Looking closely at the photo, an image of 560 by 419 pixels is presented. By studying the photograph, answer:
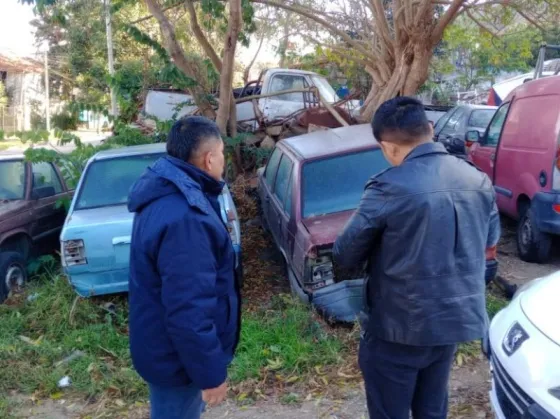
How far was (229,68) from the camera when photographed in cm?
888

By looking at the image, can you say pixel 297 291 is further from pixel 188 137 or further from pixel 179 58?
pixel 179 58

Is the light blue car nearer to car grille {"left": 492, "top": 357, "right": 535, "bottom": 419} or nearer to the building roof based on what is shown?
car grille {"left": 492, "top": 357, "right": 535, "bottom": 419}

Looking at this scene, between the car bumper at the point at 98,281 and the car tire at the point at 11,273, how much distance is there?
122 cm

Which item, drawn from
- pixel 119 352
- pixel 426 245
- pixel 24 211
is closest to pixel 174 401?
pixel 426 245

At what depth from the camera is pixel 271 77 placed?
12.8 meters

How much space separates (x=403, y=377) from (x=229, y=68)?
7.11 metres

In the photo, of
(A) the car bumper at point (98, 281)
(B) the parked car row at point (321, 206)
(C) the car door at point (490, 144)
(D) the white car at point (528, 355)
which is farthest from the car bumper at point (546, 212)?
(A) the car bumper at point (98, 281)

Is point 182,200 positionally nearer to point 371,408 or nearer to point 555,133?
point 371,408

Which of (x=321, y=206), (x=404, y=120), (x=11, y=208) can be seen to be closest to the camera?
(x=404, y=120)

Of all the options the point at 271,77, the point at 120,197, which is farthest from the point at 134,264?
the point at 271,77

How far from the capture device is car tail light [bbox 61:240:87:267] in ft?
18.3

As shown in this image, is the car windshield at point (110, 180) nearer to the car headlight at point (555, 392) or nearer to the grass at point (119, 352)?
the grass at point (119, 352)

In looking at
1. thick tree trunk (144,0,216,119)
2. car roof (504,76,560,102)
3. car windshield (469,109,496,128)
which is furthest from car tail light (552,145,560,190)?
car windshield (469,109,496,128)

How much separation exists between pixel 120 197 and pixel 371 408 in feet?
14.7
